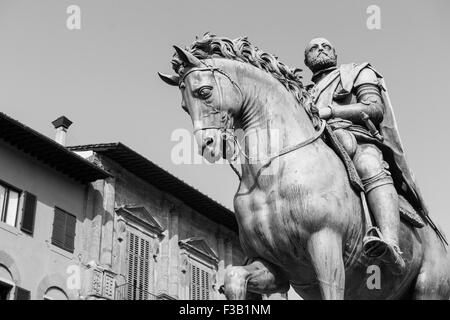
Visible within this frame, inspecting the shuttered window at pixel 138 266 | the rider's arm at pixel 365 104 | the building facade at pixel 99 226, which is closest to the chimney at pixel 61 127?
the building facade at pixel 99 226

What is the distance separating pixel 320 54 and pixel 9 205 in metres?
20.0

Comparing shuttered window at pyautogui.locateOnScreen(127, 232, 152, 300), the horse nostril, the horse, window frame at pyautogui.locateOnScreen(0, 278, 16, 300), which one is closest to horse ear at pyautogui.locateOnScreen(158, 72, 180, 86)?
the horse

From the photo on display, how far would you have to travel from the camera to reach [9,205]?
2481 cm

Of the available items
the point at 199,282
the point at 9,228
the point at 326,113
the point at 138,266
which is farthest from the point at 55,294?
the point at 326,113

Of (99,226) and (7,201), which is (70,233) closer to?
(99,226)

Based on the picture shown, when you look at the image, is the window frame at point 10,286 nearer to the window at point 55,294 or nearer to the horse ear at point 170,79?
the window at point 55,294

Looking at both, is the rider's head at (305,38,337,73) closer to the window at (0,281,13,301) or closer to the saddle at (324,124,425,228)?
the saddle at (324,124,425,228)

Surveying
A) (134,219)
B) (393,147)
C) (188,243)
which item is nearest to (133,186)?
(134,219)

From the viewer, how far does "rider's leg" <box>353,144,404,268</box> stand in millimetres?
5246

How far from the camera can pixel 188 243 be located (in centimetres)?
3266

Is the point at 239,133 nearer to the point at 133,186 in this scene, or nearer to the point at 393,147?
the point at 393,147

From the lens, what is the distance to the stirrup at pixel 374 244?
16.5 feet

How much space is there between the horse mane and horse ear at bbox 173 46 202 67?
9 cm
